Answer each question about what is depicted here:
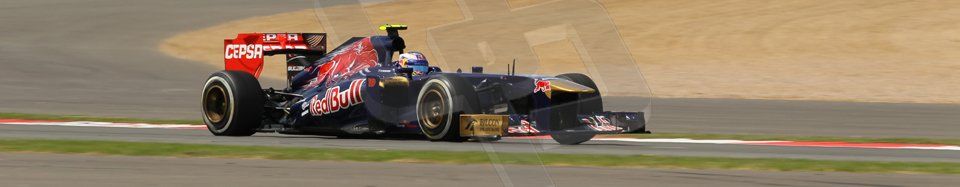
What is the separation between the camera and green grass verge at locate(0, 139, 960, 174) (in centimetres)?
1241

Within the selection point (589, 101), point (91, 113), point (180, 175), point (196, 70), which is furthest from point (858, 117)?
point (196, 70)

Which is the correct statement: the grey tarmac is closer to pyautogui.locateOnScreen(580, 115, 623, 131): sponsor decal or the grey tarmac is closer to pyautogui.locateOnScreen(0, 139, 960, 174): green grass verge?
pyautogui.locateOnScreen(0, 139, 960, 174): green grass verge

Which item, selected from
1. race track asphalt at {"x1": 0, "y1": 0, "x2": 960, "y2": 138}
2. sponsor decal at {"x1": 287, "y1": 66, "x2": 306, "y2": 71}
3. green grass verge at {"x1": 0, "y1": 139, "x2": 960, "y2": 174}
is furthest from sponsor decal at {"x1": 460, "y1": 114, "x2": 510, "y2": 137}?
sponsor decal at {"x1": 287, "y1": 66, "x2": 306, "y2": 71}

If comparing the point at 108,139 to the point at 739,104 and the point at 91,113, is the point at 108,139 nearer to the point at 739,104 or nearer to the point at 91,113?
the point at 91,113

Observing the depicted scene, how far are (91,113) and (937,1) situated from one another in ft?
82.6

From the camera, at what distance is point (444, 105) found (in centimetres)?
1507

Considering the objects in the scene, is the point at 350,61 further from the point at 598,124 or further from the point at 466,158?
the point at 466,158

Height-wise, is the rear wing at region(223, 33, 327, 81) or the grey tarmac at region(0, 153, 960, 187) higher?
the rear wing at region(223, 33, 327, 81)

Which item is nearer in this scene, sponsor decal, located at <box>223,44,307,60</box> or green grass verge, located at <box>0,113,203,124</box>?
sponsor decal, located at <box>223,44,307,60</box>

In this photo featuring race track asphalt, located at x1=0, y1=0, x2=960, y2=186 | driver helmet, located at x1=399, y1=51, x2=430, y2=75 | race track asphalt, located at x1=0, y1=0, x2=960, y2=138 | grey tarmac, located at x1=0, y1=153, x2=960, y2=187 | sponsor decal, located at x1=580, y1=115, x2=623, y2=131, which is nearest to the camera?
grey tarmac, located at x1=0, y1=153, x2=960, y2=187

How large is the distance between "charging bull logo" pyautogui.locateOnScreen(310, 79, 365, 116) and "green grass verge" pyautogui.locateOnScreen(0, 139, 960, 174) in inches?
79.6

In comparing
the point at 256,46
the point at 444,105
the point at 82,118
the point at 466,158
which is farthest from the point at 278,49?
the point at 466,158

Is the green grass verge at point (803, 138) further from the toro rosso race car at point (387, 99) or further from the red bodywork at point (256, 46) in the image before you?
the red bodywork at point (256, 46)

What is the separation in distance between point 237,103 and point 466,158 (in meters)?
4.19
